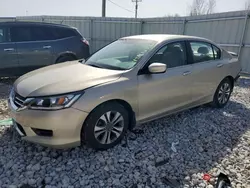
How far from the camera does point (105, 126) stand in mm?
2824

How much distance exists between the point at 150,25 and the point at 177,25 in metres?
1.88

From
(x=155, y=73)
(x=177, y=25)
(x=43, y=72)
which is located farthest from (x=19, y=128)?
(x=177, y=25)

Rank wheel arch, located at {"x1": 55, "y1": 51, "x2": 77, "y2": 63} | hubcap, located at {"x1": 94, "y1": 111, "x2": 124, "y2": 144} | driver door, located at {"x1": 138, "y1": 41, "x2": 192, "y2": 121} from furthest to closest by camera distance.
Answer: wheel arch, located at {"x1": 55, "y1": 51, "x2": 77, "y2": 63} → driver door, located at {"x1": 138, "y1": 41, "x2": 192, "y2": 121} → hubcap, located at {"x1": 94, "y1": 111, "x2": 124, "y2": 144}

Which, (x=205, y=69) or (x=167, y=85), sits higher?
(x=205, y=69)

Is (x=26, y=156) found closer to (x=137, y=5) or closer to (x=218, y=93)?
(x=218, y=93)

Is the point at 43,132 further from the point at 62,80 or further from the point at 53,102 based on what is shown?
the point at 62,80

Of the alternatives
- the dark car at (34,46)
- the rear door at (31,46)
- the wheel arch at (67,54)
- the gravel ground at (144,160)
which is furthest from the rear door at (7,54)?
the gravel ground at (144,160)

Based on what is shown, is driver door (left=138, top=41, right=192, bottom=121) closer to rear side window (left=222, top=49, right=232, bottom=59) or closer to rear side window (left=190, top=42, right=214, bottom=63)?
rear side window (left=190, top=42, right=214, bottom=63)

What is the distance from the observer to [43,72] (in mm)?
3236

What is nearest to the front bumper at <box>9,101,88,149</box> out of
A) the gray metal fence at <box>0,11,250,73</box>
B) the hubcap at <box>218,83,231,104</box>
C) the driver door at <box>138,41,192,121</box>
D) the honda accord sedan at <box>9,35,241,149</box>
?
the honda accord sedan at <box>9,35,241,149</box>

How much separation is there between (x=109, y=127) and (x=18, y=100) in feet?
3.85

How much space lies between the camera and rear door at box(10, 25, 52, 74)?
19.3 feet

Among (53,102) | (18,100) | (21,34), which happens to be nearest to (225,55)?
(53,102)

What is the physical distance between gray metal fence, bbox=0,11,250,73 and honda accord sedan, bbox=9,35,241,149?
5.37 meters
